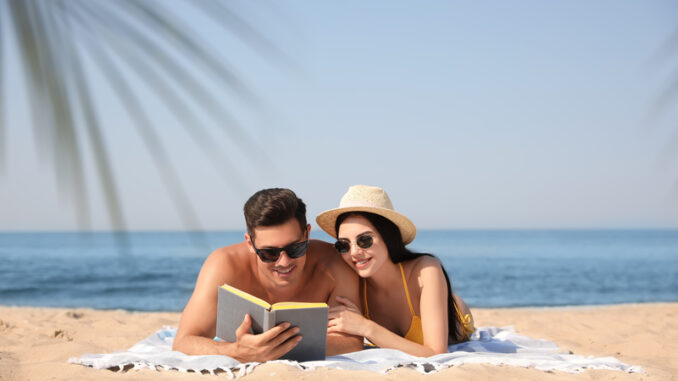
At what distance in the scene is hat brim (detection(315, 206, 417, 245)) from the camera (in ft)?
13.2

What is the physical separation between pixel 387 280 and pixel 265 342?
1.22 metres

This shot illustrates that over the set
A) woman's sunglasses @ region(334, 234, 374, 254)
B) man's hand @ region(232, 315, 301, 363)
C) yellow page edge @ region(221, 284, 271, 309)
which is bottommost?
man's hand @ region(232, 315, 301, 363)

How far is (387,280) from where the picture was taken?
427 centimetres

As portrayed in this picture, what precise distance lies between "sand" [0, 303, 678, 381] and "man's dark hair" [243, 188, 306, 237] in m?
0.89

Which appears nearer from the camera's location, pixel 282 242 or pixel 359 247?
pixel 282 242

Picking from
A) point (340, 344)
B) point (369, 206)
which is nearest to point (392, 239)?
point (369, 206)

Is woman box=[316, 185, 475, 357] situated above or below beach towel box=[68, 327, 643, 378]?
above

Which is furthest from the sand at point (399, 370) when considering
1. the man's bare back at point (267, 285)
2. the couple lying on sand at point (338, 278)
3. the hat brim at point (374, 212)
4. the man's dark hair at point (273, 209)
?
the hat brim at point (374, 212)

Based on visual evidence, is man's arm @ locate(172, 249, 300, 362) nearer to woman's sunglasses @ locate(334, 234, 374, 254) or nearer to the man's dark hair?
the man's dark hair

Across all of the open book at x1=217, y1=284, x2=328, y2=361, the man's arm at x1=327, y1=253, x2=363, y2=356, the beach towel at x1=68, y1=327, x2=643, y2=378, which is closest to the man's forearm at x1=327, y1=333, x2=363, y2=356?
the man's arm at x1=327, y1=253, x2=363, y2=356

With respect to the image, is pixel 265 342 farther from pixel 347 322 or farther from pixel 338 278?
pixel 338 278

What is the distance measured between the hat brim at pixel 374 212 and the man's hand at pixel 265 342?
0.99 m

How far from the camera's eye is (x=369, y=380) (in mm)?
3324

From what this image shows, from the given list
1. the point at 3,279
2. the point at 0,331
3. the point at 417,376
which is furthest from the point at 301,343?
the point at 3,279
